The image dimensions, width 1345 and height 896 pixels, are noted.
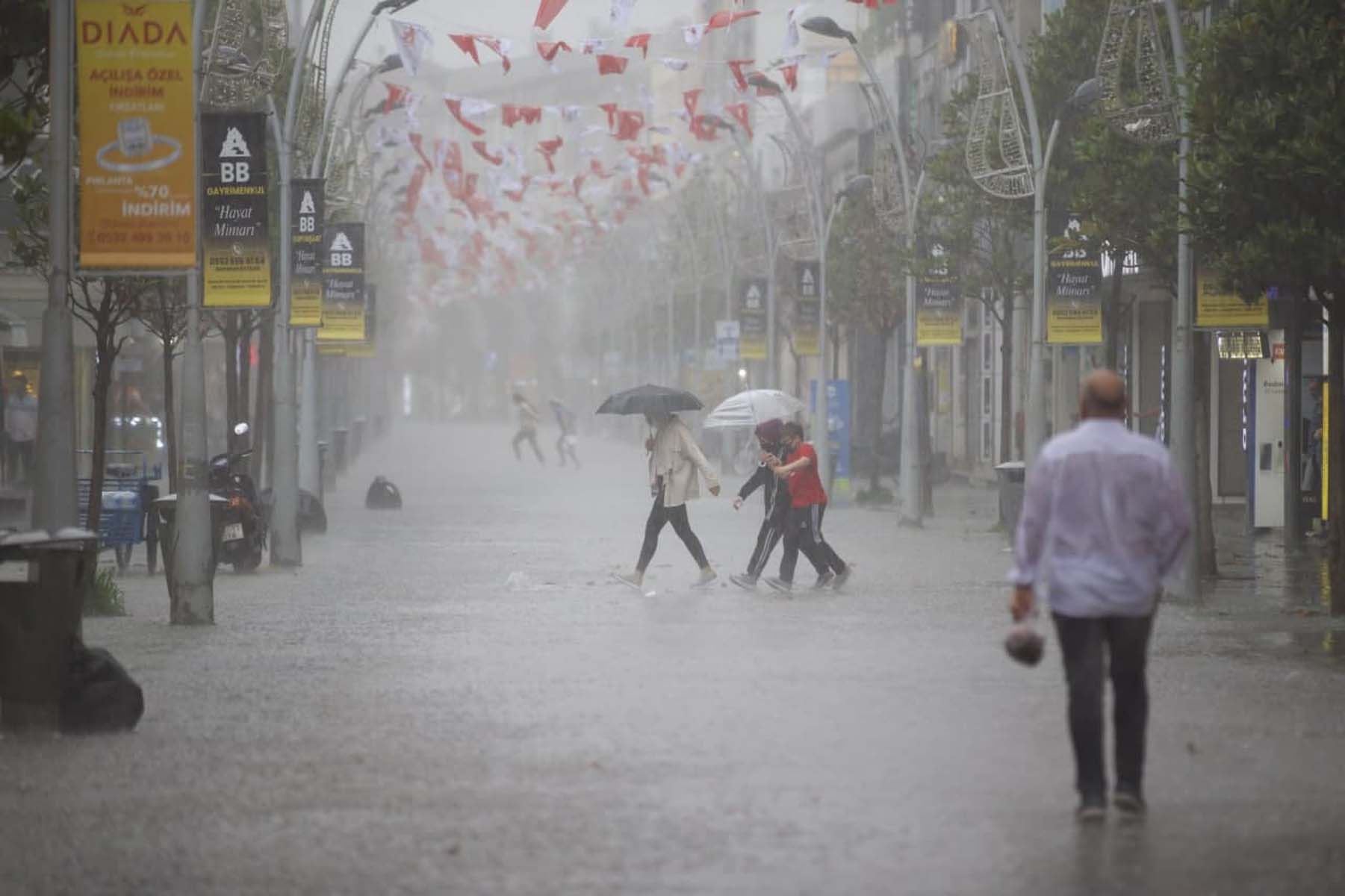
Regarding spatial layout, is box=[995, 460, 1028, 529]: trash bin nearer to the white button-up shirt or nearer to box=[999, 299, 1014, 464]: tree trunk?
box=[999, 299, 1014, 464]: tree trunk

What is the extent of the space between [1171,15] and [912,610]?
5.64m

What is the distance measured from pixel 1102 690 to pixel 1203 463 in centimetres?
1530

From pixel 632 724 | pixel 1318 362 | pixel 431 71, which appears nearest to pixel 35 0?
pixel 632 724

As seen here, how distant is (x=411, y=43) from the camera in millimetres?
36719

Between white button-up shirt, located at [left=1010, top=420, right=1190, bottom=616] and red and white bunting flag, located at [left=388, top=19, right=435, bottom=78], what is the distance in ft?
88.6

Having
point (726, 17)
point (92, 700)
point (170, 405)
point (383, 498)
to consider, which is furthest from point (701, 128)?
point (92, 700)

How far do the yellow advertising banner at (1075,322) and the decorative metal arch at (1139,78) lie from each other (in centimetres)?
401

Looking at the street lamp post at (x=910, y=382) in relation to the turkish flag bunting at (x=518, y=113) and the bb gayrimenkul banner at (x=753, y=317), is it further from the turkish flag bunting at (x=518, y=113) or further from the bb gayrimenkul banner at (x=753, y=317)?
the bb gayrimenkul banner at (x=753, y=317)

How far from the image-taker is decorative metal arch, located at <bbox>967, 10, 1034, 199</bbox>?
102 ft

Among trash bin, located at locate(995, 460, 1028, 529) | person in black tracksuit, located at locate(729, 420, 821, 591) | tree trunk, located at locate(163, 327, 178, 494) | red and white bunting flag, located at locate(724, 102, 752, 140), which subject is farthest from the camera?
red and white bunting flag, located at locate(724, 102, 752, 140)

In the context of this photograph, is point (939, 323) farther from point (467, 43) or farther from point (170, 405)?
point (170, 405)

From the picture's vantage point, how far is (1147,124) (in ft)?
80.3

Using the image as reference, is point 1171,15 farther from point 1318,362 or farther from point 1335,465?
point 1318,362

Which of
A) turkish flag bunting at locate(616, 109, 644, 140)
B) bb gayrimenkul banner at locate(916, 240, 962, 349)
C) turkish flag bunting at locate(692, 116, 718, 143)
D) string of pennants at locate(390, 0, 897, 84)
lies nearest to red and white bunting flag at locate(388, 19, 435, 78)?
string of pennants at locate(390, 0, 897, 84)
